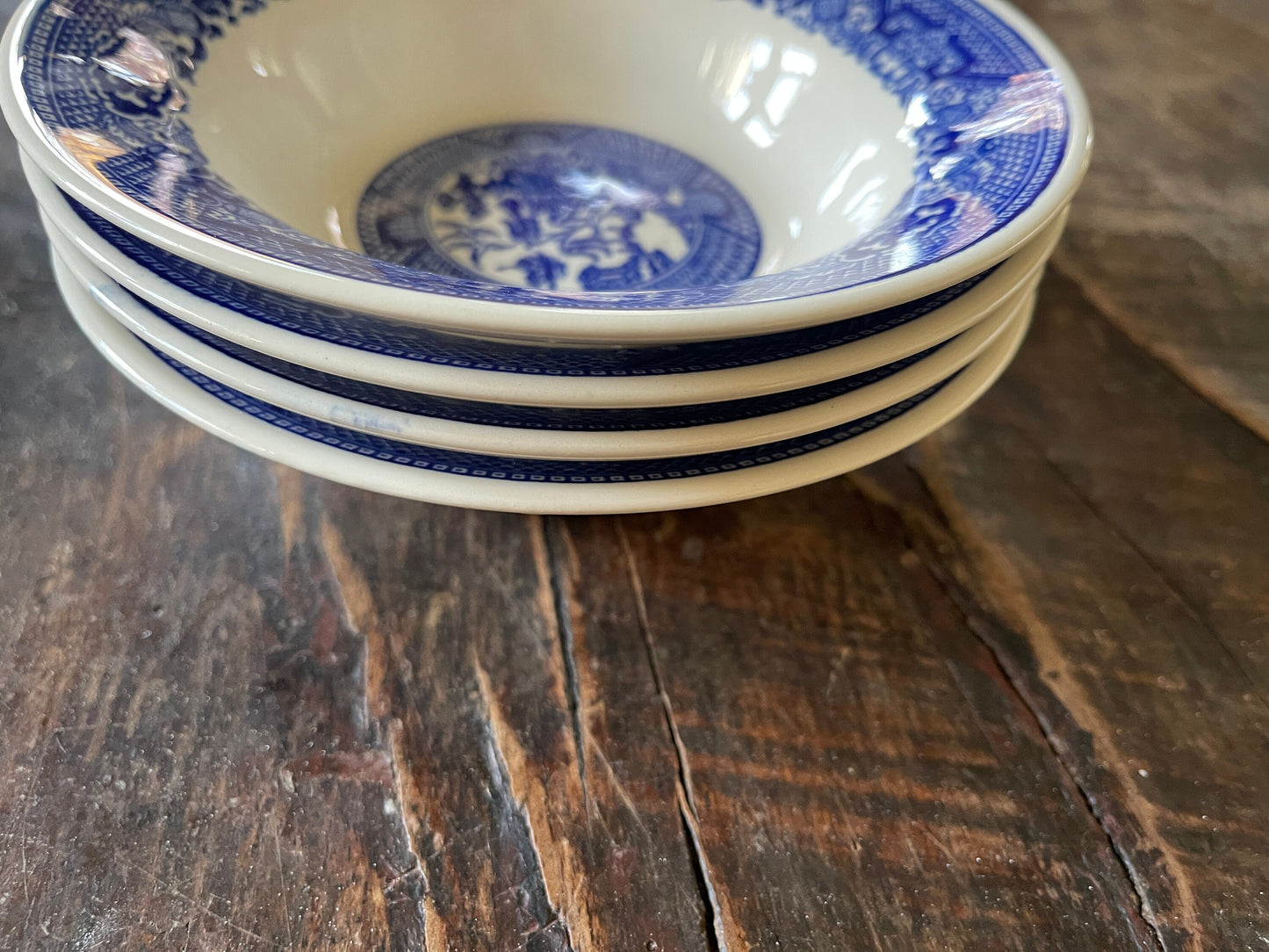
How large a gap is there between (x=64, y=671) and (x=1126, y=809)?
17.2 inches

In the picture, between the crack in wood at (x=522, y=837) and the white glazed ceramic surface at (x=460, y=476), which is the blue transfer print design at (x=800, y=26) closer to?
the white glazed ceramic surface at (x=460, y=476)

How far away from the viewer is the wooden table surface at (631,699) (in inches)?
12.4

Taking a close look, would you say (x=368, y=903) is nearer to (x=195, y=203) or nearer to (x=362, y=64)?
(x=195, y=203)

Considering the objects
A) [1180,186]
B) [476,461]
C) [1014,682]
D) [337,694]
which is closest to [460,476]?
[476,461]

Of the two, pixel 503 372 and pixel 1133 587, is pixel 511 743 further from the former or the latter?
pixel 1133 587

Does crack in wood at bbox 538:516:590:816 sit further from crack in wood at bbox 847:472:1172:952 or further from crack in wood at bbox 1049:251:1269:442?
crack in wood at bbox 1049:251:1269:442

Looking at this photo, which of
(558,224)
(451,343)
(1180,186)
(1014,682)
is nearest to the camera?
(451,343)

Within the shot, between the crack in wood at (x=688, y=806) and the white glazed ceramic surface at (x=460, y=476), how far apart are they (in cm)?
8

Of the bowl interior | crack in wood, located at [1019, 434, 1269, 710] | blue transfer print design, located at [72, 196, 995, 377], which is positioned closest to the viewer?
blue transfer print design, located at [72, 196, 995, 377]

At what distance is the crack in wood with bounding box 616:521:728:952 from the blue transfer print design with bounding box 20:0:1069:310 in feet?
0.49

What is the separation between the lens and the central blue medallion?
54 centimetres

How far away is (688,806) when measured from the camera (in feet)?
1.13

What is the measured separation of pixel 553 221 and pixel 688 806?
1.27 ft

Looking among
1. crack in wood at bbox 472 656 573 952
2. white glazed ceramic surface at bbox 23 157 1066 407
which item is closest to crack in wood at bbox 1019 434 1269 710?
white glazed ceramic surface at bbox 23 157 1066 407
